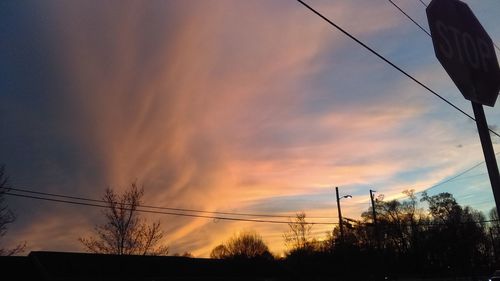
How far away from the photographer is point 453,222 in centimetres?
10119

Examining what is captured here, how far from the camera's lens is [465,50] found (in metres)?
5.45

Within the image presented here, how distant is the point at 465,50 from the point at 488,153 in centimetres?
125

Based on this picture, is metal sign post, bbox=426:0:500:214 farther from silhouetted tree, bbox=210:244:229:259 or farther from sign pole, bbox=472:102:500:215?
silhouetted tree, bbox=210:244:229:259

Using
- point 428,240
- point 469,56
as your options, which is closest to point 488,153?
point 469,56

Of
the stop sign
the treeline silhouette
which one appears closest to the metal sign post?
the stop sign

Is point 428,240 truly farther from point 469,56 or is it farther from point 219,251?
point 469,56

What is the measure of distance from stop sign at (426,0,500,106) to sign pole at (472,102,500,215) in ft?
0.50

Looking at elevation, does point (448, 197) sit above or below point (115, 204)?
above

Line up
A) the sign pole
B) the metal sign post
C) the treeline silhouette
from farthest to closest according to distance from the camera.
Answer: the treeline silhouette
the metal sign post
the sign pole

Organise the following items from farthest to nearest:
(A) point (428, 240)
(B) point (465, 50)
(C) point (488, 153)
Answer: (A) point (428, 240) → (B) point (465, 50) → (C) point (488, 153)

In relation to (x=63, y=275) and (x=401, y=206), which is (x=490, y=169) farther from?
(x=401, y=206)

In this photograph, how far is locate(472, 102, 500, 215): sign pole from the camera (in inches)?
192

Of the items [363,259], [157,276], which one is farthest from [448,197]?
[157,276]

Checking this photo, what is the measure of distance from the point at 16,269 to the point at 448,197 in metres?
101
